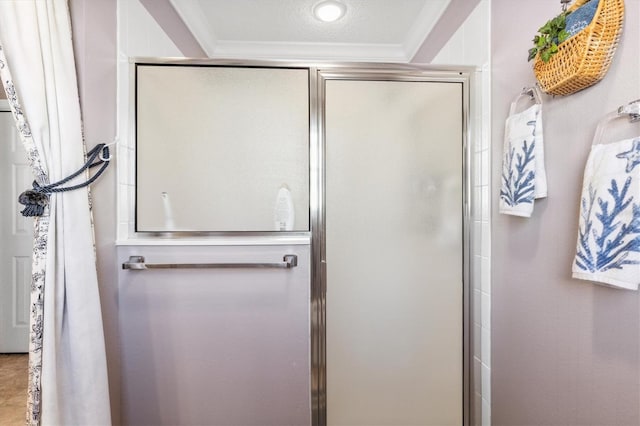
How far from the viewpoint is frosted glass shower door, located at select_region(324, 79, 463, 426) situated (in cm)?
123

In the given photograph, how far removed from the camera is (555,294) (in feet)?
2.95

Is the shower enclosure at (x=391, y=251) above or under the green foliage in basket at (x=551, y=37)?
under

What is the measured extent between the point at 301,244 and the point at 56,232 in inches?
30.5

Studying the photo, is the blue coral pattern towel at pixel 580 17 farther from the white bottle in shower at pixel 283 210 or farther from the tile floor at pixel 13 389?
the tile floor at pixel 13 389

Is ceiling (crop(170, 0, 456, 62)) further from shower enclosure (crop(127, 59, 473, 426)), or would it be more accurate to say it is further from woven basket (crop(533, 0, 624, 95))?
woven basket (crop(533, 0, 624, 95))

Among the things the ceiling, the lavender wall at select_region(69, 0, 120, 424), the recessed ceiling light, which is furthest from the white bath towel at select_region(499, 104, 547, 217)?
the lavender wall at select_region(69, 0, 120, 424)

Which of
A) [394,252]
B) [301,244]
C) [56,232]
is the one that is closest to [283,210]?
[301,244]

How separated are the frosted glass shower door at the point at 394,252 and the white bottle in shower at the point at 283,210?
0.52ft

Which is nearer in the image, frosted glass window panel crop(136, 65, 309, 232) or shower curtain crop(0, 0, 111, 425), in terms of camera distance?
shower curtain crop(0, 0, 111, 425)

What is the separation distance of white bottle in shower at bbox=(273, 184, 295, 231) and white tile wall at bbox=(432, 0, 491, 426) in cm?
79

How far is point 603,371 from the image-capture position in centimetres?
77

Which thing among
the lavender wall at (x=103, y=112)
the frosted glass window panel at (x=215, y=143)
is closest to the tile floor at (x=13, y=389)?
the lavender wall at (x=103, y=112)

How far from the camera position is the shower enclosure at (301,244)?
118 centimetres

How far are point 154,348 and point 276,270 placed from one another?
1.91 feet
